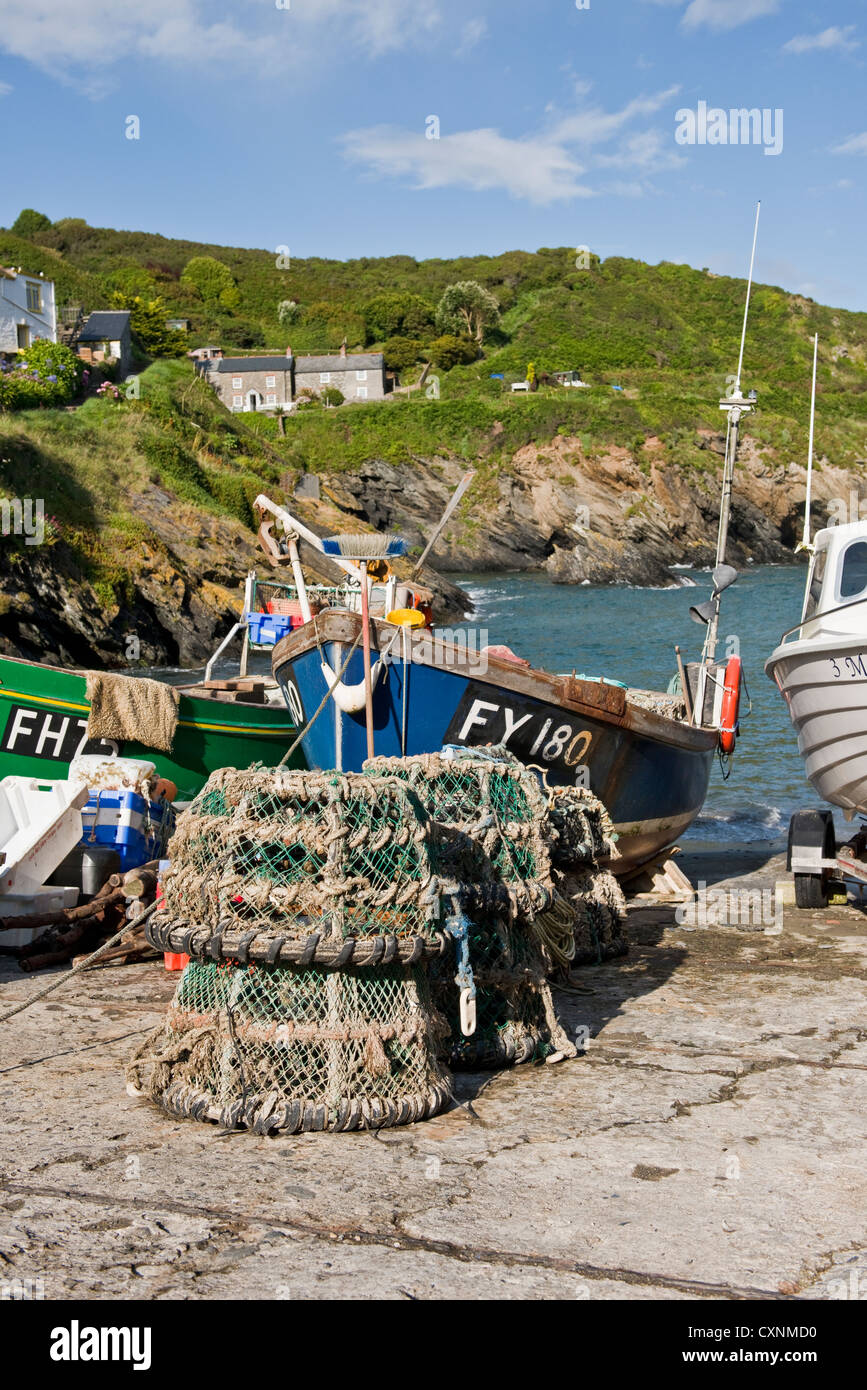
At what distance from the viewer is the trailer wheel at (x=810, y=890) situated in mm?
9453

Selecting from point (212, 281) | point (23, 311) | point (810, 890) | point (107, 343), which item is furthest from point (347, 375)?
point (810, 890)

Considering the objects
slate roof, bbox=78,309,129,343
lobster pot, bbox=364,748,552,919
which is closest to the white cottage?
slate roof, bbox=78,309,129,343

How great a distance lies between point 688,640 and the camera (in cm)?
3794

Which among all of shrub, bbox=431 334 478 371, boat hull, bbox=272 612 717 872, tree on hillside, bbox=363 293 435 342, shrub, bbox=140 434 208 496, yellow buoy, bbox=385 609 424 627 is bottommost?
boat hull, bbox=272 612 717 872

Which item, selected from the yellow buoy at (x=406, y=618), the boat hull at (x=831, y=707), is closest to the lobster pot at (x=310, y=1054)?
the yellow buoy at (x=406, y=618)

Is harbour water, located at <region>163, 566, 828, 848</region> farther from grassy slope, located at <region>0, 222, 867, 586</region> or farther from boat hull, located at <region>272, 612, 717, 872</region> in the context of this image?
grassy slope, located at <region>0, 222, 867, 586</region>

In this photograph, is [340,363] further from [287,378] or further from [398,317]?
[398,317]

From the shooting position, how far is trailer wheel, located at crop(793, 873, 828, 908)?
31.0 ft

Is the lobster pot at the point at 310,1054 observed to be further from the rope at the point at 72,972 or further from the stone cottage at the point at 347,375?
the stone cottage at the point at 347,375

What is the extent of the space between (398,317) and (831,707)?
337ft

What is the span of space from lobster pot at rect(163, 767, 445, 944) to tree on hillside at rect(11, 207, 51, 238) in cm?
13462

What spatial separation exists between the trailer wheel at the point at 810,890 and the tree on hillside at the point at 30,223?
433ft

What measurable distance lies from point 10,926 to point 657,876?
576cm

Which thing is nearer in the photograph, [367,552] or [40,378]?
[367,552]
